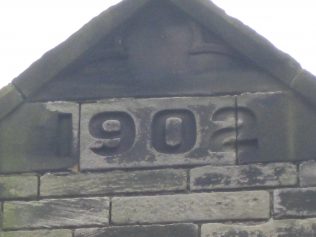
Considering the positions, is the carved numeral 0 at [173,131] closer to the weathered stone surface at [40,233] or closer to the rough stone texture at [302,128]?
the rough stone texture at [302,128]

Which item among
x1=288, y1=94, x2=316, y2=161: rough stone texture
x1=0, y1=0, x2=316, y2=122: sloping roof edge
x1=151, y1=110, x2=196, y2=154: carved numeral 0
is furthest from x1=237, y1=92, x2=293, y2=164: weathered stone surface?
x1=151, y1=110, x2=196, y2=154: carved numeral 0

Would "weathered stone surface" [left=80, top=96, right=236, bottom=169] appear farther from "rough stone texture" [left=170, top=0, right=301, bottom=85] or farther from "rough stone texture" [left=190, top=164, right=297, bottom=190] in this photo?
"rough stone texture" [left=170, top=0, right=301, bottom=85]

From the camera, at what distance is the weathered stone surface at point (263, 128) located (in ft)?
28.2

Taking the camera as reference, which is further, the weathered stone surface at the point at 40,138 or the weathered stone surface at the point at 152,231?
the weathered stone surface at the point at 40,138

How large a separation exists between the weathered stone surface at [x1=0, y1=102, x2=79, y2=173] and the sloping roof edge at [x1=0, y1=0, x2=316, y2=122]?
10 centimetres

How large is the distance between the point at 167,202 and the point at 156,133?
0.44 meters

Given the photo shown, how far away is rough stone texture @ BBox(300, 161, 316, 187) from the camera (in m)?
8.49

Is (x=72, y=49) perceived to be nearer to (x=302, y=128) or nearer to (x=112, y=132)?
(x=112, y=132)

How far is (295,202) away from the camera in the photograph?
8.46 meters

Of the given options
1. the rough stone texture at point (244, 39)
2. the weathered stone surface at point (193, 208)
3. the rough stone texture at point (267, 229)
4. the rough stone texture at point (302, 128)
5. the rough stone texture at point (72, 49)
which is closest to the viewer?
the rough stone texture at point (267, 229)

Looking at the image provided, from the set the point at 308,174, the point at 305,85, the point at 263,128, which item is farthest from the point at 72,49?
the point at 308,174

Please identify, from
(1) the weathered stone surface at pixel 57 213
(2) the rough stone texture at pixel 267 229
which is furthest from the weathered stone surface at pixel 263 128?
(1) the weathered stone surface at pixel 57 213

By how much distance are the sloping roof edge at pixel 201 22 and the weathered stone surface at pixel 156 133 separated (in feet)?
1.05

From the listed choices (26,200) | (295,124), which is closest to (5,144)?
(26,200)
